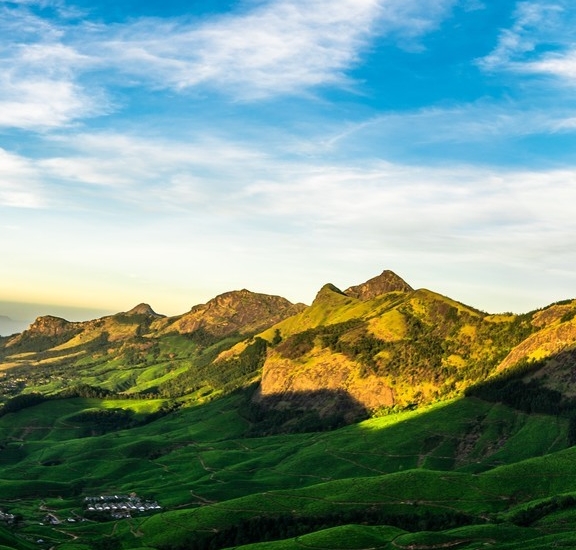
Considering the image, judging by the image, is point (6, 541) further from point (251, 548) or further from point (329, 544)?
point (329, 544)

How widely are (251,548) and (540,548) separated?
8012 centimetres

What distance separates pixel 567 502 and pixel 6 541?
16959cm

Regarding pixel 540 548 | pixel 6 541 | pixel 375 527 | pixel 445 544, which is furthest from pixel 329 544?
pixel 6 541

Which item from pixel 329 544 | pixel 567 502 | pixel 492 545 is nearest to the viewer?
pixel 492 545

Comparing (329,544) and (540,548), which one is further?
(329,544)

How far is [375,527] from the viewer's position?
650 ft

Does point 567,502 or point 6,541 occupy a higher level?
point 567,502

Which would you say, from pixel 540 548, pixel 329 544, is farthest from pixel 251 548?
pixel 540 548

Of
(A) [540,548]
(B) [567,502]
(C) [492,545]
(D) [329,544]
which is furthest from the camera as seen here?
(B) [567,502]

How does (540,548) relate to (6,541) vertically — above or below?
above

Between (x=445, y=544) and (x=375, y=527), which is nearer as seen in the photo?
(x=445, y=544)

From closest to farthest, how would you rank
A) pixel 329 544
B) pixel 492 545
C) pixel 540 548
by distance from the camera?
1. pixel 540 548
2. pixel 492 545
3. pixel 329 544

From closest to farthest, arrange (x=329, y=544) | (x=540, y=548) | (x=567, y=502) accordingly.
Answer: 1. (x=540, y=548)
2. (x=329, y=544)
3. (x=567, y=502)

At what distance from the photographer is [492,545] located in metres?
167
